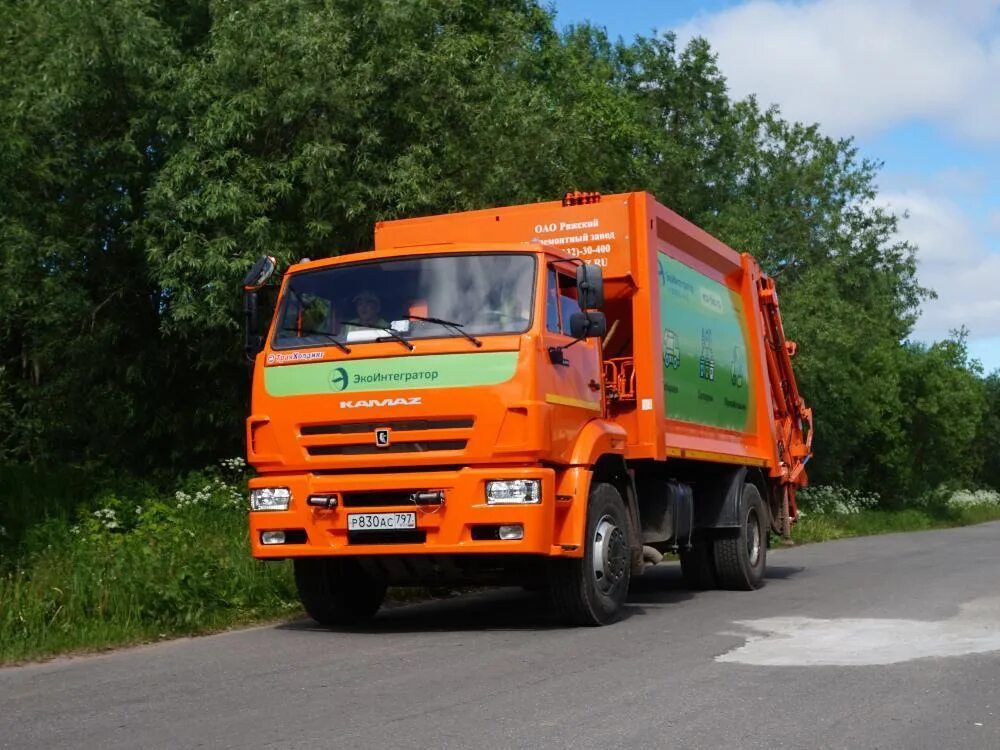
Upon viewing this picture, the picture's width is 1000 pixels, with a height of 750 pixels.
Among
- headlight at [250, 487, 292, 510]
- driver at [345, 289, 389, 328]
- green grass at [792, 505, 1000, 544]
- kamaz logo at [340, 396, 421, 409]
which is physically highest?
driver at [345, 289, 389, 328]

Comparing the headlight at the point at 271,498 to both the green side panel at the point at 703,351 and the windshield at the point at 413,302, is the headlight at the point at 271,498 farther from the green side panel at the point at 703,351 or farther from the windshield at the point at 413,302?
the green side panel at the point at 703,351

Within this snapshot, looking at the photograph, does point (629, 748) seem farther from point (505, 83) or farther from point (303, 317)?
point (505, 83)

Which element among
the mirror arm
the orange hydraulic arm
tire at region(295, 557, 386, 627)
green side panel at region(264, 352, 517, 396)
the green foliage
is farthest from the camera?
the green foliage

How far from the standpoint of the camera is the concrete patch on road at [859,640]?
7969 mm

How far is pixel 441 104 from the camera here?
58.3 ft

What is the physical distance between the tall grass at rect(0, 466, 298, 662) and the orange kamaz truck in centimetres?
94

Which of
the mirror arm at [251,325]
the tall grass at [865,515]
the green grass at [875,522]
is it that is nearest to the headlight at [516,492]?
the mirror arm at [251,325]

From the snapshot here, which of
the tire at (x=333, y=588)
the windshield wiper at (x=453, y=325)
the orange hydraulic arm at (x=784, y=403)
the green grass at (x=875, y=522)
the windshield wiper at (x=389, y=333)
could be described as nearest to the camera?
the windshield wiper at (x=453, y=325)

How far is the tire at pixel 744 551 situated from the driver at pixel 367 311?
5241mm

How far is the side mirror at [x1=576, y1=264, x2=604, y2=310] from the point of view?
948cm

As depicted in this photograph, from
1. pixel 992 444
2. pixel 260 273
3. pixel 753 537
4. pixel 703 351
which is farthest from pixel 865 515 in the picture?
pixel 992 444

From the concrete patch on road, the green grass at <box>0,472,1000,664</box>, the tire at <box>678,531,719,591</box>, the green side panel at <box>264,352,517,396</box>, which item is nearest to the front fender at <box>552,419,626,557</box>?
the green side panel at <box>264,352,517,396</box>

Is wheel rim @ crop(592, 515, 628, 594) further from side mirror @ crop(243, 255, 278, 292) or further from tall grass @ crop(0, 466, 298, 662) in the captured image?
side mirror @ crop(243, 255, 278, 292)

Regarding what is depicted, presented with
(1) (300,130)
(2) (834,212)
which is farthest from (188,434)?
(2) (834,212)
